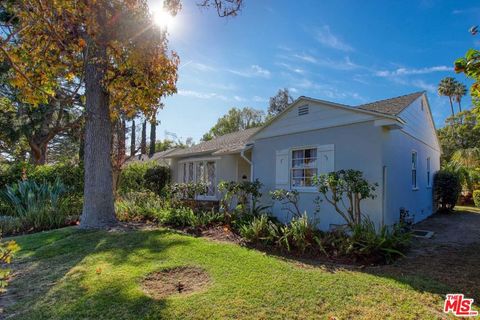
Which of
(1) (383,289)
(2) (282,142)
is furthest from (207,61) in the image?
(1) (383,289)

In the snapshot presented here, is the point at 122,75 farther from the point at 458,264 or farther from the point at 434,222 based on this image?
the point at 434,222

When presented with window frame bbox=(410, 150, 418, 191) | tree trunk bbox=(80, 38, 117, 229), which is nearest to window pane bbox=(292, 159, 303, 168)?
window frame bbox=(410, 150, 418, 191)

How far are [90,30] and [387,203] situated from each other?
9.08 metres

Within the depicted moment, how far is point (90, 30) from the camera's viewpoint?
6.60m

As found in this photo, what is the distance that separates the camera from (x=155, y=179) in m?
18.2

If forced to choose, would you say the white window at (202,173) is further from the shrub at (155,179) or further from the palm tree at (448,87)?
the palm tree at (448,87)

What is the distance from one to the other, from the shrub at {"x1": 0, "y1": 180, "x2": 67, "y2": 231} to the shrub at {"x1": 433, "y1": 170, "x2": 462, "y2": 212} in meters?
16.0

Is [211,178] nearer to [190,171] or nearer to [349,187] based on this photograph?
[190,171]

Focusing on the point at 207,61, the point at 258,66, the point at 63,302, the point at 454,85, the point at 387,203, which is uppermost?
the point at 454,85

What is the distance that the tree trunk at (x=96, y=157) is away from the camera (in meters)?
8.37

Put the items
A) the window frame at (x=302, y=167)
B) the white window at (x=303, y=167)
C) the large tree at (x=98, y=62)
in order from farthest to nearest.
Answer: the white window at (x=303, y=167), the window frame at (x=302, y=167), the large tree at (x=98, y=62)

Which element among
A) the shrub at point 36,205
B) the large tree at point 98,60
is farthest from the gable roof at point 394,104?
the shrub at point 36,205

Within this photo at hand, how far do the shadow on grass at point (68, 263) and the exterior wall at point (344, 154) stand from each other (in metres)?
4.38

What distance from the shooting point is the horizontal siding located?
27.0 feet
